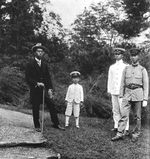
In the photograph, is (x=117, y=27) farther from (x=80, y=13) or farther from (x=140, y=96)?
(x=140, y=96)

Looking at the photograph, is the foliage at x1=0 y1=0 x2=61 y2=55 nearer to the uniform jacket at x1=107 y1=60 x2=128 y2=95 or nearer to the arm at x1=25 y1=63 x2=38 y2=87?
the uniform jacket at x1=107 y1=60 x2=128 y2=95

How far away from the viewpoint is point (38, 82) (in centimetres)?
684

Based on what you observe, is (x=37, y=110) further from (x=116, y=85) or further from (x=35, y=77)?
(x=116, y=85)

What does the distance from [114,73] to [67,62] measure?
1139cm

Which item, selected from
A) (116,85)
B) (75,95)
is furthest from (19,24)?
(116,85)

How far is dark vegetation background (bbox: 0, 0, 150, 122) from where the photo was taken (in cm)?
1460

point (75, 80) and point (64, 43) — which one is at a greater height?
point (64, 43)

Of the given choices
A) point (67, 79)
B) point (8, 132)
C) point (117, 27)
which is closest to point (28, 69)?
point (8, 132)

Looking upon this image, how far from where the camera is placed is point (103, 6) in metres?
18.1

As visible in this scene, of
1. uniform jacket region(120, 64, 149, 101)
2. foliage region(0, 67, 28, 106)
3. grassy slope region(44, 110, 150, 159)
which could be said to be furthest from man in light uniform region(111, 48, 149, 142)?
foliage region(0, 67, 28, 106)

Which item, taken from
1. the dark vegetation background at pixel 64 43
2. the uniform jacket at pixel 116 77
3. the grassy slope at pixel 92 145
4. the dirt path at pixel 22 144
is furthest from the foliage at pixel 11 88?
the dirt path at pixel 22 144

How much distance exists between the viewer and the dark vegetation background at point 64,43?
14.6m

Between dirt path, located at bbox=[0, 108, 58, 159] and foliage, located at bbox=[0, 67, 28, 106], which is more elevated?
foliage, located at bbox=[0, 67, 28, 106]

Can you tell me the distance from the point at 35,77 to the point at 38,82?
200 mm
